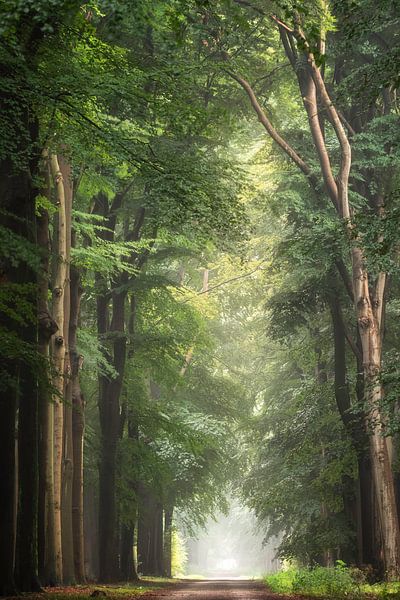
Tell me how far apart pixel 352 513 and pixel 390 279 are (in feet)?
21.9

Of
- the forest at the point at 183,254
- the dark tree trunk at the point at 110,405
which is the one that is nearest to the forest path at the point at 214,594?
the forest at the point at 183,254

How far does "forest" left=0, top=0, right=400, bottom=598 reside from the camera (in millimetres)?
9711

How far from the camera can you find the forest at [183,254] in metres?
9.71

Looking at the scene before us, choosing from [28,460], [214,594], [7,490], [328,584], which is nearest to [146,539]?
[214,594]

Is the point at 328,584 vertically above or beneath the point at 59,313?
beneath

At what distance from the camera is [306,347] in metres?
23.4

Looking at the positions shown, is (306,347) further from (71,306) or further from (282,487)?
(71,306)

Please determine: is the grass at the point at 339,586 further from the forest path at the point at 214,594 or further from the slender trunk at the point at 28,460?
the slender trunk at the point at 28,460

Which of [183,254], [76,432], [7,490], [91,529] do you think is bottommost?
[91,529]

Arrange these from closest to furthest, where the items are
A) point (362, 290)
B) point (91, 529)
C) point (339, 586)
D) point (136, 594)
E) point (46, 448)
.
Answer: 1. point (46, 448)
2. point (339, 586)
3. point (136, 594)
4. point (362, 290)
5. point (91, 529)

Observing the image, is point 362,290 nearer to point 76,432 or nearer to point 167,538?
point 76,432

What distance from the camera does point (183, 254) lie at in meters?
20.9

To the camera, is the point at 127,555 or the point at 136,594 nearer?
the point at 136,594

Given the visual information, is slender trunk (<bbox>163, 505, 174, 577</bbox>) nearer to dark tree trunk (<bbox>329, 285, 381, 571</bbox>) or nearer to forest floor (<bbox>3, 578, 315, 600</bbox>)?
dark tree trunk (<bbox>329, 285, 381, 571</bbox>)
